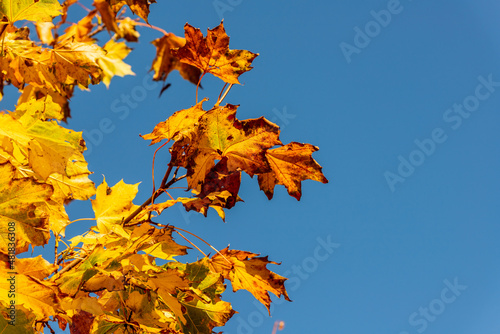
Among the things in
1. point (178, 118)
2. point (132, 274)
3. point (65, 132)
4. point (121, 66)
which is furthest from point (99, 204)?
point (121, 66)

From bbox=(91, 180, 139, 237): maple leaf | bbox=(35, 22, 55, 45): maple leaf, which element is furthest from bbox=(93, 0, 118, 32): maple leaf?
bbox=(91, 180, 139, 237): maple leaf

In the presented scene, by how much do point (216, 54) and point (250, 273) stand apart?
634 millimetres

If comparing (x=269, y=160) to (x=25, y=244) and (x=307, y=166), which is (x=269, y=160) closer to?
(x=307, y=166)

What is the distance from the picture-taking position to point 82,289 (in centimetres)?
94

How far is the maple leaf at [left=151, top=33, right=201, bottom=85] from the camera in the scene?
98.4 inches

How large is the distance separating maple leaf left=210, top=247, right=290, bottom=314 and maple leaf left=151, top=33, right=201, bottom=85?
1.50 meters

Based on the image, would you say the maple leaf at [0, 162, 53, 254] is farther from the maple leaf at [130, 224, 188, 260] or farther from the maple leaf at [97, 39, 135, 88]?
the maple leaf at [97, 39, 135, 88]

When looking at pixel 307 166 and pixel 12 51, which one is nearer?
pixel 307 166

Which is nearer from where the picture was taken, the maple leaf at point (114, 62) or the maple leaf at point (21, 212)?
the maple leaf at point (21, 212)

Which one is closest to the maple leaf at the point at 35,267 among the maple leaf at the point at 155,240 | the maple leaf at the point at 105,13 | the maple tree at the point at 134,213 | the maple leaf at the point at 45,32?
the maple tree at the point at 134,213

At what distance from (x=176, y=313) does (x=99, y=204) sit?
0.46m

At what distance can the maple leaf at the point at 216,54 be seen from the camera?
1080mm

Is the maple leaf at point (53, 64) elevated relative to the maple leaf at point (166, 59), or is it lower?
lower

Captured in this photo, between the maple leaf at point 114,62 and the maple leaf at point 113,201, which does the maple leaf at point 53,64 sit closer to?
the maple leaf at point 113,201
